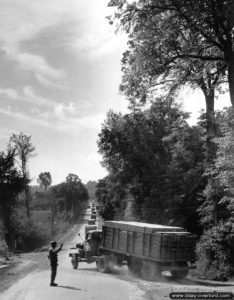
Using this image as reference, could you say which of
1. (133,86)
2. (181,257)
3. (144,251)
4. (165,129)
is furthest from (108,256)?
(165,129)

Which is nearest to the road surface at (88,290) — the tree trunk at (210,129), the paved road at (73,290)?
the paved road at (73,290)

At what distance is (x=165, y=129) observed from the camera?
48938mm

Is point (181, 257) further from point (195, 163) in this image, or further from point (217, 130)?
point (195, 163)

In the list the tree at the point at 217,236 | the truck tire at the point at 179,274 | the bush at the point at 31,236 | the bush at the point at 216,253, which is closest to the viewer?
the truck tire at the point at 179,274

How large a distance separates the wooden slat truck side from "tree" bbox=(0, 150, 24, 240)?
111ft

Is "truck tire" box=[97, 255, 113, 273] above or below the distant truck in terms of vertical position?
below

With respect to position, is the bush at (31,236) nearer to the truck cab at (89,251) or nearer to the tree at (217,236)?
the truck cab at (89,251)

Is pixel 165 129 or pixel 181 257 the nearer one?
pixel 181 257

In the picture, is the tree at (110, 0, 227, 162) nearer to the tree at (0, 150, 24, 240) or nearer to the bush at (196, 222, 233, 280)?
the bush at (196, 222, 233, 280)

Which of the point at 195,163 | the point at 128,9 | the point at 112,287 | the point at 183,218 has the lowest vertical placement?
the point at 112,287

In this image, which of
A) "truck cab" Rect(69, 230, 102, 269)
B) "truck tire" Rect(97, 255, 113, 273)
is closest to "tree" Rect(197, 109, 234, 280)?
"truck tire" Rect(97, 255, 113, 273)

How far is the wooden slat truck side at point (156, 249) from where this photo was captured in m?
24.4

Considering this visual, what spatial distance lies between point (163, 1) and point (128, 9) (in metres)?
1.37

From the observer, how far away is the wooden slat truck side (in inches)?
961
